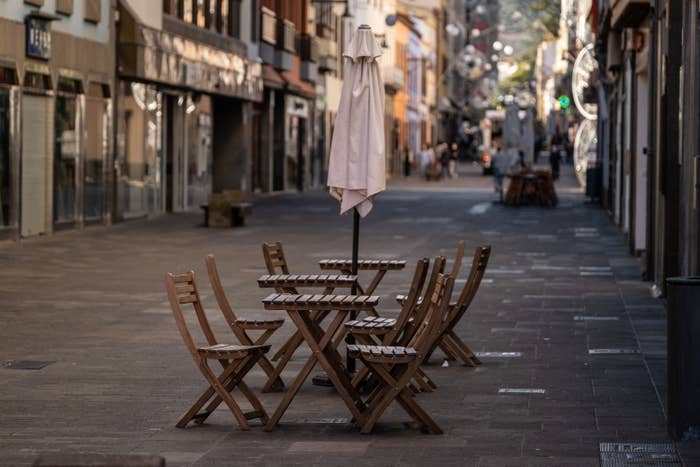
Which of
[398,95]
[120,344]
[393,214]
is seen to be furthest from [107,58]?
[398,95]

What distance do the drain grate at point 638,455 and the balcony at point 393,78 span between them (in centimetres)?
7600

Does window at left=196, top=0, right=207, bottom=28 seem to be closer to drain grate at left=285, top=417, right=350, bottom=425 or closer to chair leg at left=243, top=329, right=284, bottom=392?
chair leg at left=243, top=329, right=284, bottom=392

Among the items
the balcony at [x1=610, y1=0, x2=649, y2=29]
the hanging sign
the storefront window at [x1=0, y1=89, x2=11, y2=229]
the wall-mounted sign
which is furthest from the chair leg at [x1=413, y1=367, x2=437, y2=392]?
the hanging sign

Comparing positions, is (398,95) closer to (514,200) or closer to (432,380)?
(514,200)

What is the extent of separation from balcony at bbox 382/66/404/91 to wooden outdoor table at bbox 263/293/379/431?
7517 cm

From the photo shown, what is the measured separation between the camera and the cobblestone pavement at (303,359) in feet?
29.2

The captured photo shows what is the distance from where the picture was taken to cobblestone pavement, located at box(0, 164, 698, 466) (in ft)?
29.2

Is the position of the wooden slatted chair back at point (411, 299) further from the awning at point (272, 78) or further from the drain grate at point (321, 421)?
the awning at point (272, 78)

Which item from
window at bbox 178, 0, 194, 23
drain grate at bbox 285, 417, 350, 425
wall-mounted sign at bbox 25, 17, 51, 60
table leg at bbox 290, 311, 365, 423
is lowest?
drain grate at bbox 285, 417, 350, 425

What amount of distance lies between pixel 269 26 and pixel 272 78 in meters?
1.56

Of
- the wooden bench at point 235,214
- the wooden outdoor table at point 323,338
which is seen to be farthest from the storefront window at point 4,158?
the wooden outdoor table at point 323,338

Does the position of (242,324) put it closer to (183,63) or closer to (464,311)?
(464,311)

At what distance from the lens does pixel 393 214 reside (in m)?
38.8

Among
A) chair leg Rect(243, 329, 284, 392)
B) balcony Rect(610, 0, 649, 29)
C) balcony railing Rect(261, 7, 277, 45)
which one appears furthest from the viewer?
balcony railing Rect(261, 7, 277, 45)
